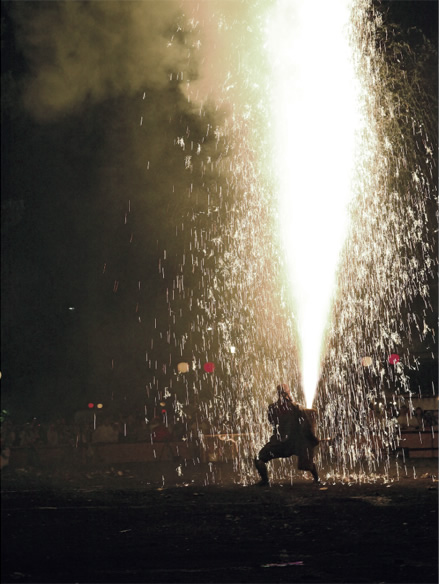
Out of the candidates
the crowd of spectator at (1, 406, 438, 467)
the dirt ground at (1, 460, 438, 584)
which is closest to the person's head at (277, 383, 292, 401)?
the dirt ground at (1, 460, 438, 584)

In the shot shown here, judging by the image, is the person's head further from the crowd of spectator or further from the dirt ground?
the crowd of spectator

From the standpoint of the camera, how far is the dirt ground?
693 centimetres

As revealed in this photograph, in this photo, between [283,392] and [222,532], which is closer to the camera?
[222,532]

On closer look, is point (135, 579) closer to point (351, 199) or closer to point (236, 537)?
point (236, 537)

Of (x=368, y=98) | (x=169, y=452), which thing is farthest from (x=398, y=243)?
(x=169, y=452)

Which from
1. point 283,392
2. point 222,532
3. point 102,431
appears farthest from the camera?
point 102,431

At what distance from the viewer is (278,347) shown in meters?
33.2

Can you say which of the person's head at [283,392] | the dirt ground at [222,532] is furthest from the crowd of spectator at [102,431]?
the person's head at [283,392]

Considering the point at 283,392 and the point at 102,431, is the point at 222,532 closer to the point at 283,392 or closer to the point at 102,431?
the point at 283,392

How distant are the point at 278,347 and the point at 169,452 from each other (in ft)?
39.6

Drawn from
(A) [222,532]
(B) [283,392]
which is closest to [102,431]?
(B) [283,392]

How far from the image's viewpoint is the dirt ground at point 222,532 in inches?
273

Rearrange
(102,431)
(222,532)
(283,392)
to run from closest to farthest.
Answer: (222,532) → (283,392) → (102,431)

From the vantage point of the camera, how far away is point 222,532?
9.05m
